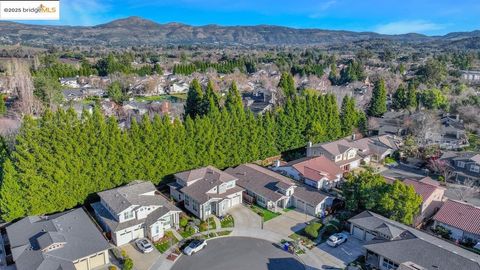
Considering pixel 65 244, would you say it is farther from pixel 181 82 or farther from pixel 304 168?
pixel 181 82

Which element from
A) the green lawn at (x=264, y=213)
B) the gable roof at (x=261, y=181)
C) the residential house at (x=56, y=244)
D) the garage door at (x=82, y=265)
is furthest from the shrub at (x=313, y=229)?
the garage door at (x=82, y=265)

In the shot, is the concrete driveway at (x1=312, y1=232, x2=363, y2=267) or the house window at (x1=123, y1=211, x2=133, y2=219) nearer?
the concrete driveway at (x1=312, y1=232, x2=363, y2=267)

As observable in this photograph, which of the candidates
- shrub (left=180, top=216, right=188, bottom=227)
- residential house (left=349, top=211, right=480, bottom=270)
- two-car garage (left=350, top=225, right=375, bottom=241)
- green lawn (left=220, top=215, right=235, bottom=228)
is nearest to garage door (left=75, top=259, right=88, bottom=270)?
shrub (left=180, top=216, right=188, bottom=227)

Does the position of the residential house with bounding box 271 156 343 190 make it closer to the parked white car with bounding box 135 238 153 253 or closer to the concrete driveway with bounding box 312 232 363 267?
the concrete driveway with bounding box 312 232 363 267

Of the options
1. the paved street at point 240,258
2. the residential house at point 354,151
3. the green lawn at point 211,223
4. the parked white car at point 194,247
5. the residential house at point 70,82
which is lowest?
the paved street at point 240,258

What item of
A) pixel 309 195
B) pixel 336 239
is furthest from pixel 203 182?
pixel 336 239

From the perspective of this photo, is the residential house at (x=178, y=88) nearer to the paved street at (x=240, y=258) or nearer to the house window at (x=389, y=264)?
the paved street at (x=240, y=258)
